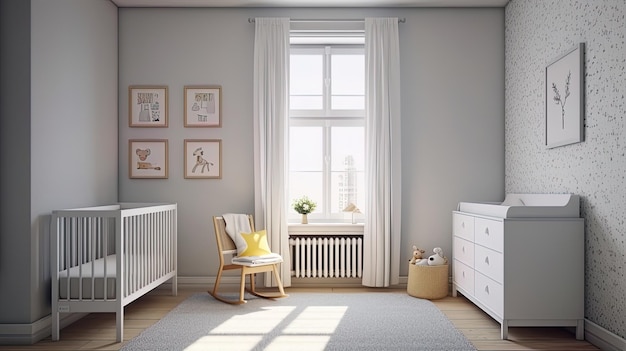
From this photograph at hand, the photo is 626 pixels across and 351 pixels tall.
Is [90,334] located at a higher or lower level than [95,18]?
lower

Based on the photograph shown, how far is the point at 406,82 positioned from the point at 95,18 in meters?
2.62

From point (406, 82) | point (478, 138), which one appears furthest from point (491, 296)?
point (406, 82)

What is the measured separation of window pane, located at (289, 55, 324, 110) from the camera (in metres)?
4.57

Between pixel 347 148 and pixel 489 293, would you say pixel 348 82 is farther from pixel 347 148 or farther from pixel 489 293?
pixel 489 293

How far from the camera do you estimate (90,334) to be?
3076mm

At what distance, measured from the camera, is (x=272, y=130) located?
14.0 feet

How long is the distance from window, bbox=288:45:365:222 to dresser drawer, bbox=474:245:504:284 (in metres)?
1.37

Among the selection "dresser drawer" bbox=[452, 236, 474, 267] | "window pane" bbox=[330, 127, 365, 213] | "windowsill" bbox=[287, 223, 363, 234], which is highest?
"window pane" bbox=[330, 127, 365, 213]

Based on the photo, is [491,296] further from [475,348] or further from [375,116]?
[375,116]

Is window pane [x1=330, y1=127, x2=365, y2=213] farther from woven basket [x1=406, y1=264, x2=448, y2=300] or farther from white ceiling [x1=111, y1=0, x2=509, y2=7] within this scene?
white ceiling [x1=111, y1=0, x2=509, y2=7]

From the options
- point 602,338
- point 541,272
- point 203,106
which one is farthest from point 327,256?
point 602,338

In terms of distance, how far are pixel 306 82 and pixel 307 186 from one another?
0.97 metres

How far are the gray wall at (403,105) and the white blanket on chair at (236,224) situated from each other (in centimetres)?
30

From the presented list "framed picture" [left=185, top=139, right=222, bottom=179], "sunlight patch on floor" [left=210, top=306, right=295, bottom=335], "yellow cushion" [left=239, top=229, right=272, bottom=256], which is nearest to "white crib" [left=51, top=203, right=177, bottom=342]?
"sunlight patch on floor" [left=210, top=306, right=295, bottom=335]
